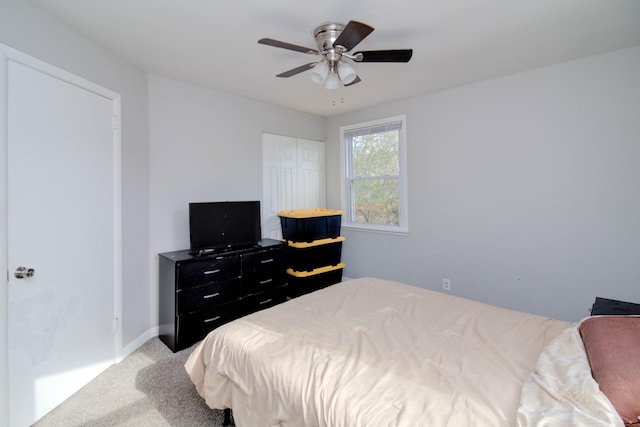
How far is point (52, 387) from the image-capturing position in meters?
Answer: 1.85

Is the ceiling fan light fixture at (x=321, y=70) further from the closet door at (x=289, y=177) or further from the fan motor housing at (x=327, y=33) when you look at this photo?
the closet door at (x=289, y=177)

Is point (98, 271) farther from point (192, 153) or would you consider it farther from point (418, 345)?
point (418, 345)

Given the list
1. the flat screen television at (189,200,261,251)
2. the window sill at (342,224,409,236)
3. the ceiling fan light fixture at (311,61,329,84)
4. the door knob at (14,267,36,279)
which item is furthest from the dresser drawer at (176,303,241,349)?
the ceiling fan light fixture at (311,61,329,84)

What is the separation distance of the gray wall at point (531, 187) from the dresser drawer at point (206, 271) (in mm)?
1984

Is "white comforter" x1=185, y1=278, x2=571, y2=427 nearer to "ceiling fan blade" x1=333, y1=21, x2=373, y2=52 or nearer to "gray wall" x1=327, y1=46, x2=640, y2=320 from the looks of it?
"gray wall" x1=327, y1=46, x2=640, y2=320

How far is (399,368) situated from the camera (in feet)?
4.06

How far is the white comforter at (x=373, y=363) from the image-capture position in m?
1.04

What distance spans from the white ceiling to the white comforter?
1828 mm

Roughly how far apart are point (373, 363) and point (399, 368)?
0.11m

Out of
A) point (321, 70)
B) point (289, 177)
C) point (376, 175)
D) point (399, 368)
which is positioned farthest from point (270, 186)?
point (399, 368)

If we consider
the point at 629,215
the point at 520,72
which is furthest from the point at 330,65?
the point at 629,215

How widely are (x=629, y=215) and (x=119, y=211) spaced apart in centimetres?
398

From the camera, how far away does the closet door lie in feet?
12.4

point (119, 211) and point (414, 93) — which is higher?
point (414, 93)
